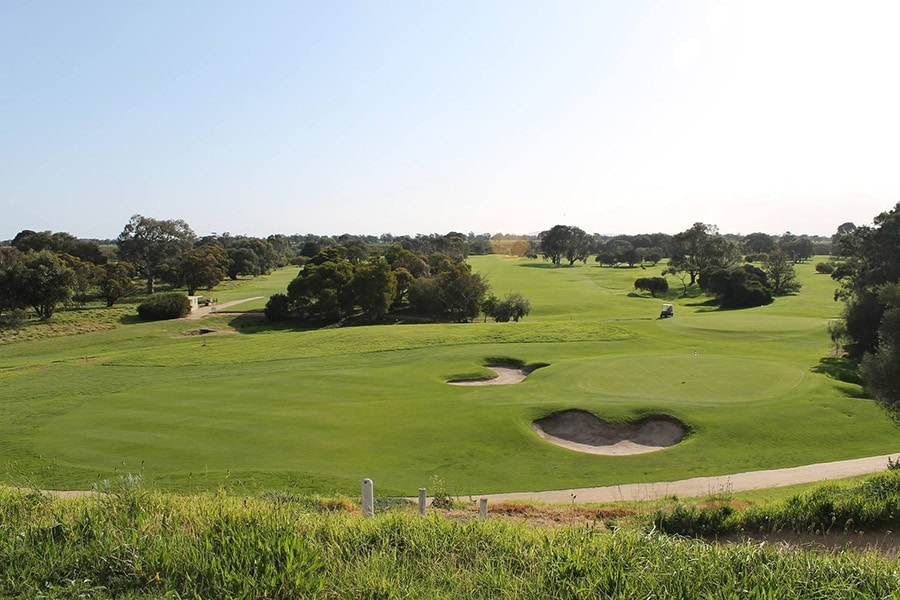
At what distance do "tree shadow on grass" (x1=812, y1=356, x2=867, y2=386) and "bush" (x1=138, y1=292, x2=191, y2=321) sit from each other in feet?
202

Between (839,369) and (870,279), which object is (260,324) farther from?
(870,279)

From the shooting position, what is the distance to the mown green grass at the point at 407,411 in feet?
62.0

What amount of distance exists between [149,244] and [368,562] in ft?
311

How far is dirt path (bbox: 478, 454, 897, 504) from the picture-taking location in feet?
54.7

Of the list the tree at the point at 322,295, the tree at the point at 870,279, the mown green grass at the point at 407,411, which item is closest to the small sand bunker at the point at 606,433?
the mown green grass at the point at 407,411

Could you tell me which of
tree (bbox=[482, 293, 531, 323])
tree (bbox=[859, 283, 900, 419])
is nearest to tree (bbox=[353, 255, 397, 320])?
tree (bbox=[482, 293, 531, 323])

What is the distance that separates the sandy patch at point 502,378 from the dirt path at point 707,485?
14.7m

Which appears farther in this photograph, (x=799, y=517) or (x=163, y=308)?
(x=163, y=308)

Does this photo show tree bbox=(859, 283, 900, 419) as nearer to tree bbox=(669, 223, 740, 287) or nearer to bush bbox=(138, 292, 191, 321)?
bush bbox=(138, 292, 191, 321)

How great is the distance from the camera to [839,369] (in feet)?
107

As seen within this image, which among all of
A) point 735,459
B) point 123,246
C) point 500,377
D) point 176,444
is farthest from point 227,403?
point 123,246

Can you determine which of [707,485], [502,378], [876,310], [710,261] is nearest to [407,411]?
[502,378]

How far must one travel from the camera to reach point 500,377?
33.9m

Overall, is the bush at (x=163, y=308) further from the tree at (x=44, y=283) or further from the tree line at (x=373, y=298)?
the tree line at (x=373, y=298)
